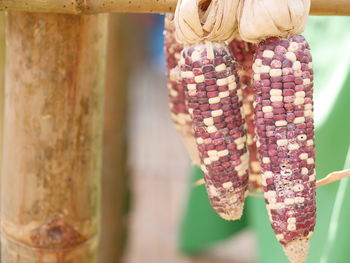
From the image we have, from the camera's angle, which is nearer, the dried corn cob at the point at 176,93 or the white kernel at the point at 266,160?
the white kernel at the point at 266,160

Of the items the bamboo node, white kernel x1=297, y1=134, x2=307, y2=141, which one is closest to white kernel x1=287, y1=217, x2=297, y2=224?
white kernel x1=297, y1=134, x2=307, y2=141

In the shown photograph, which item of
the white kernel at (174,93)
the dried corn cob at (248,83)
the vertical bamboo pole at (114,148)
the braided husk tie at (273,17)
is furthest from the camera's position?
the vertical bamboo pole at (114,148)

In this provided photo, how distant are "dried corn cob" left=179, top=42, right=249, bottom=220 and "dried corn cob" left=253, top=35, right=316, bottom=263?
4cm

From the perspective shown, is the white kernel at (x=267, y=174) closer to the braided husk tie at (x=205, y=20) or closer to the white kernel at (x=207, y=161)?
the white kernel at (x=207, y=161)

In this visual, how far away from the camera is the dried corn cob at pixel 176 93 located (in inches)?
41.6

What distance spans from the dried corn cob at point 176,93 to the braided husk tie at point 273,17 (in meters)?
0.18

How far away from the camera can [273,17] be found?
82 centimetres

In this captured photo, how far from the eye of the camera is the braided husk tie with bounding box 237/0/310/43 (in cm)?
82

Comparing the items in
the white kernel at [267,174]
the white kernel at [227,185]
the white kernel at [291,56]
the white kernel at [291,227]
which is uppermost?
the white kernel at [291,56]

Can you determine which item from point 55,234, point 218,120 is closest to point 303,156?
point 218,120

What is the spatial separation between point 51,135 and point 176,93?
22cm

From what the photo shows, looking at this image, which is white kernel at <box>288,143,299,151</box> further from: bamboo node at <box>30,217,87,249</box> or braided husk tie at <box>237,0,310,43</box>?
bamboo node at <box>30,217,87,249</box>

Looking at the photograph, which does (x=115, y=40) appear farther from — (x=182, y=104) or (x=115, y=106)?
(x=182, y=104)

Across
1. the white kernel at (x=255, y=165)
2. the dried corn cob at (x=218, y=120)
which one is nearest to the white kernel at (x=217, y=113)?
the dried corn cob at (x=218, y=120)
